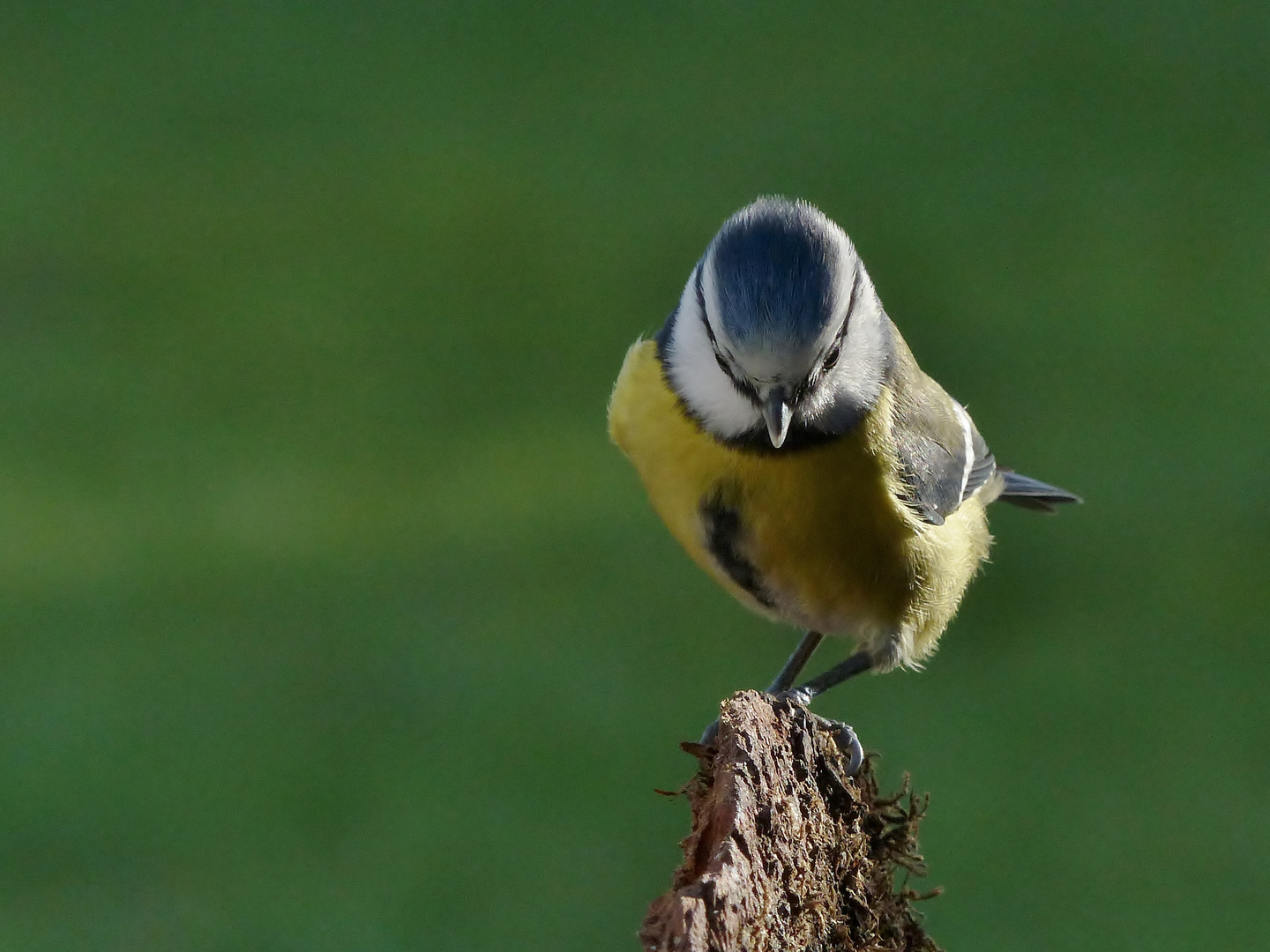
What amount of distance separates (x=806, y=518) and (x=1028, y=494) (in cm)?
73

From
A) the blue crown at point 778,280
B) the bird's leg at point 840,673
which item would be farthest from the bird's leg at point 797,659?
the blue crown at point 778,280

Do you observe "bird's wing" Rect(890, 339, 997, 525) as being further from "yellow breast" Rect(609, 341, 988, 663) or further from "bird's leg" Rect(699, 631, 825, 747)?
"bird's leg" Rect(699, 631, 825, 747)

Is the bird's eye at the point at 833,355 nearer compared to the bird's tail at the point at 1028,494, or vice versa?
the bird's eye at the point at 833,355

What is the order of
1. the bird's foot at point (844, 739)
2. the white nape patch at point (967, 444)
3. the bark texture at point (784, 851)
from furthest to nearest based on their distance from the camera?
1. the white nape patch at point (967, 444)
2. the bird's foot at point (844, 739)
3. the bark texture at point (784, 851)

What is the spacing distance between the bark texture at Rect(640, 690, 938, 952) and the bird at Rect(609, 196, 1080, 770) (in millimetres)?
252

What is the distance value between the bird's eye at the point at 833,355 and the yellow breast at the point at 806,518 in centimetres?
12

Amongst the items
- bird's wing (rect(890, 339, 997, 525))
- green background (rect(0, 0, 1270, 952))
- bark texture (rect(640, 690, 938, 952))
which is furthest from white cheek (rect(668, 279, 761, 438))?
green background (rect(0, 0, 1270, 952))

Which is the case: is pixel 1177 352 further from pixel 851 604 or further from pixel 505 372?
pixel 851 604

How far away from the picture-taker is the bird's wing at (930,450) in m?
1.88

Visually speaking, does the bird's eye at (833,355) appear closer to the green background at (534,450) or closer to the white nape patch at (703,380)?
the white nape patch at (703,380)

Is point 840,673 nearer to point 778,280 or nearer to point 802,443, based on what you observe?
point 802,443

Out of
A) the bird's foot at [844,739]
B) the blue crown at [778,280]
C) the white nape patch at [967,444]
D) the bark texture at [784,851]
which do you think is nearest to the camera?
the bark texture at [784,851]

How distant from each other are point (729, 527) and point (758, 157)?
296 centimetres

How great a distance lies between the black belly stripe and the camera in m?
1.80
